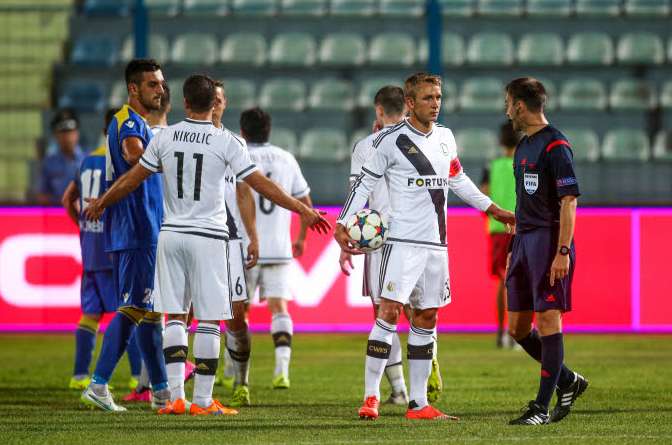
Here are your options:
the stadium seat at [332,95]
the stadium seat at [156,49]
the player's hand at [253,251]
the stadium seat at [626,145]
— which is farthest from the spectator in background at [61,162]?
the stadium seat at [626,145]

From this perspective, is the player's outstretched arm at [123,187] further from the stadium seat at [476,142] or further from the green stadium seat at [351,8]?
the green stadium seat at [351,8]

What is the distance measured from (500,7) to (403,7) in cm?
151

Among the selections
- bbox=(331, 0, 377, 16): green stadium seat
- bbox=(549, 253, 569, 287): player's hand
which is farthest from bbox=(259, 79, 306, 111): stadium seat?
bbox=(549, 253, 569, 287): player's hand

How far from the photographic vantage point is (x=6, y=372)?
442 inches

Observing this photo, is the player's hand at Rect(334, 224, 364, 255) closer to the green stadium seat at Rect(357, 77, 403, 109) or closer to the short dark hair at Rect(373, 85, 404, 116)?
the short dark hair at Rect(373, 85, 404, 116)

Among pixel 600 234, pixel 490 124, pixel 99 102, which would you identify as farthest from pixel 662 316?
pixel 99 102

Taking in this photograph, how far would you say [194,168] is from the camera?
7.57m

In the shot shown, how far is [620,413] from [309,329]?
656cm

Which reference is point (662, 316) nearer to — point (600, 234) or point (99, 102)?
A: point (600, 234)

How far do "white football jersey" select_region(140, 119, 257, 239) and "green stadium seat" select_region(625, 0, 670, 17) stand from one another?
13426 millimetres

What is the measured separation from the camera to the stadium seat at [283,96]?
64.2 feet

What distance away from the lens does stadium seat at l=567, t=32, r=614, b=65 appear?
20.2 m

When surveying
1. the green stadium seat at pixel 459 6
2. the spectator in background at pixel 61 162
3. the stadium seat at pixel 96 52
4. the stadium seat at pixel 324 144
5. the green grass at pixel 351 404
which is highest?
the green stadium seat at pixel 459 6

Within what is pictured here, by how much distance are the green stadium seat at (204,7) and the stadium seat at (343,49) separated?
1694 mm
